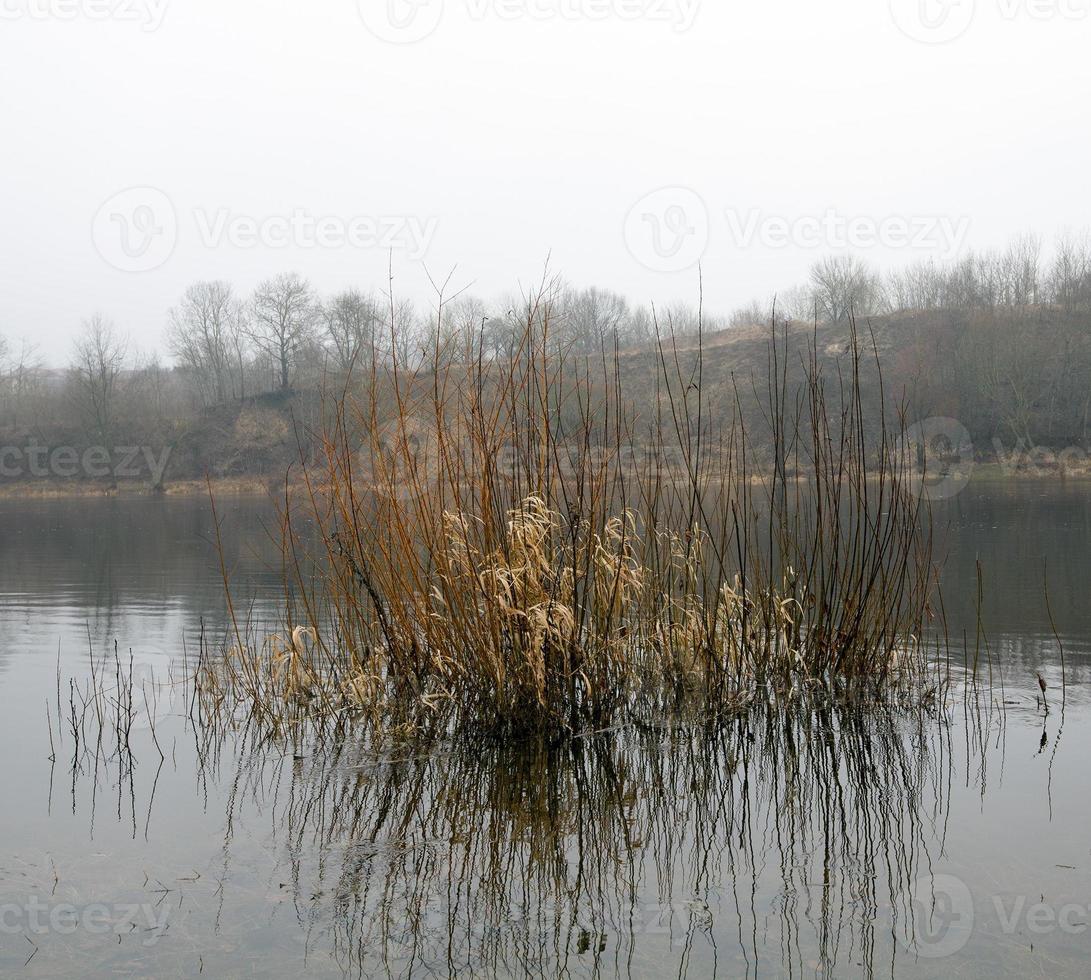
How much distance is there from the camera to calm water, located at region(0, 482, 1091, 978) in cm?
351

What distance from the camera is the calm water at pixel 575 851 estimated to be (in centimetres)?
351

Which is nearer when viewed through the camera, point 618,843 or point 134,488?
point 618,843

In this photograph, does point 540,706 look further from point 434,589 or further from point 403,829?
point 403,829

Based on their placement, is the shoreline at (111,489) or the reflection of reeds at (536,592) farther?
the shoreline at (111,489)

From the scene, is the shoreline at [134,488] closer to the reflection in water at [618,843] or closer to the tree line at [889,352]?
the tree line at [889,352]

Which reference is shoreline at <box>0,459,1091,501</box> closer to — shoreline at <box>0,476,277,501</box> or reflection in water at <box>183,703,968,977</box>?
shoreline at <box>0,476,277,501</box>

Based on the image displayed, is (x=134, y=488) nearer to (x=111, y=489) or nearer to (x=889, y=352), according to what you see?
(x=111, y=489)

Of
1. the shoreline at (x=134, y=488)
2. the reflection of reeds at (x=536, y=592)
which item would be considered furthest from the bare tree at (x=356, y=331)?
the shoreline at (x=134, y=488)

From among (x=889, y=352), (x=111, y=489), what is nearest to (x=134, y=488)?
(x=111, y=489)

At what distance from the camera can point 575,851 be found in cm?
436

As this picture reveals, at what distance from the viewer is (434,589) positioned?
5793mm

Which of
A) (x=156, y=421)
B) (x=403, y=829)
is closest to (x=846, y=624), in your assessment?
(x=403, y=829)

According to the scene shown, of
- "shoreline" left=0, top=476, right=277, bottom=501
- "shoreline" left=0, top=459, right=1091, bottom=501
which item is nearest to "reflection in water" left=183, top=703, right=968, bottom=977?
"shoreline" left=0, top=459, right=1091, bottom=501

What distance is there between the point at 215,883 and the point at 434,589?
209cm
